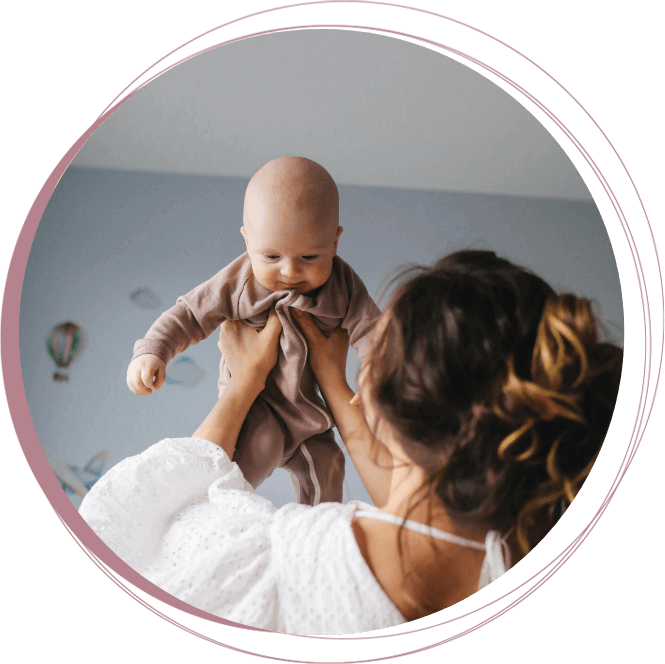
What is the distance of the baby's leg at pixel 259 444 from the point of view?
21.5 inches

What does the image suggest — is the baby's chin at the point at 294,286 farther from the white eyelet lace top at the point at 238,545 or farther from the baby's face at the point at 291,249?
the white eyelet lace top at the point at 238,545

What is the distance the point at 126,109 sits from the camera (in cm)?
56

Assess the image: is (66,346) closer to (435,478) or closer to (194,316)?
(194,316)

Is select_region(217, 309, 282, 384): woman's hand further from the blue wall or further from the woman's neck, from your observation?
the woman's neck

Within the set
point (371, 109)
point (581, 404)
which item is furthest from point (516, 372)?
point (371, 109)

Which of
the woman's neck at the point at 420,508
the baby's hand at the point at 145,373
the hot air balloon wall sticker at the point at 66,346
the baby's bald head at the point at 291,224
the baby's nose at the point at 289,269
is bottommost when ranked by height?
the woman's neck at the point at 420,508

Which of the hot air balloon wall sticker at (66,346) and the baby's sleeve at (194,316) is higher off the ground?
the baby's sleeve at (194,316)

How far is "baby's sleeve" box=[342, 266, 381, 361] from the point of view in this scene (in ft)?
A: 1.71

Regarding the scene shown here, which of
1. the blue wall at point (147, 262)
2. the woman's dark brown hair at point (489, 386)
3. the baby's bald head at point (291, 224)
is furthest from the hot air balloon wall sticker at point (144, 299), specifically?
the woman's dark brown hair at point (489, 386)

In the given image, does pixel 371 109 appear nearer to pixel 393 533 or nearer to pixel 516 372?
pixel 516 372

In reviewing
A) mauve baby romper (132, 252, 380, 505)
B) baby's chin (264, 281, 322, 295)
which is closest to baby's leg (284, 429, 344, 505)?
mauve baby romper (132, 252, 380, 505)

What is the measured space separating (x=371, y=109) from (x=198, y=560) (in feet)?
1.44

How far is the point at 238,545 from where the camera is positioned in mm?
484

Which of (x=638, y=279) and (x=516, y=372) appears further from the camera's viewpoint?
(x=638, y=279)
